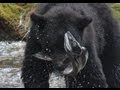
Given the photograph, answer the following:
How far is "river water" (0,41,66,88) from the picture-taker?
10.3 metres

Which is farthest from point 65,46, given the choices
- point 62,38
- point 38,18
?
point 38,18

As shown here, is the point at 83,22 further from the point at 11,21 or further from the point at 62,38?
the point at 11,21

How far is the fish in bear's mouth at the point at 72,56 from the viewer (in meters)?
8.02

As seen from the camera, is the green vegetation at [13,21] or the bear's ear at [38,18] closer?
the bear's ear at [38,18]

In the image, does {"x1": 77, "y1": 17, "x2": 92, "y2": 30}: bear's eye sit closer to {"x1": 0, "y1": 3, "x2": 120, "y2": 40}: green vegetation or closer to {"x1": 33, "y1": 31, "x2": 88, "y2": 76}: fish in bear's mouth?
{"x1": 33, "y1": 31, "x2": 88, "y2": 76}: fish in bear's mouth

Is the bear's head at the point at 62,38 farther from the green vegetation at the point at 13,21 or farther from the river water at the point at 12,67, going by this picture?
the green vegetation at the point at 13,21

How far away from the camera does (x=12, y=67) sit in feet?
38.6

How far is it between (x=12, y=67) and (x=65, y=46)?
389cm

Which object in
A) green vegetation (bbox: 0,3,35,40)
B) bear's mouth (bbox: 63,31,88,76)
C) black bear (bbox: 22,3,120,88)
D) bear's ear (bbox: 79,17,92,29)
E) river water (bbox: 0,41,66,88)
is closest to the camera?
bear's mouth (bbox: 63,31,88,76)

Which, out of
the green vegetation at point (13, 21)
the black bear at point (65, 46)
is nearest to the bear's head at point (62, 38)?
the black bear at point (65, 46)

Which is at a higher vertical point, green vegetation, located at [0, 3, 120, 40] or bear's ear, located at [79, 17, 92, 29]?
bear's ear, located at [79, 17, 92, 29]

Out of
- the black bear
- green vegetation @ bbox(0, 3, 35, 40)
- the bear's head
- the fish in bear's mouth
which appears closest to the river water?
green vegetation @ bbox(0, 3, 35, 40)

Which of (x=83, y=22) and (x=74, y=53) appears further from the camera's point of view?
(x=83, y=22)

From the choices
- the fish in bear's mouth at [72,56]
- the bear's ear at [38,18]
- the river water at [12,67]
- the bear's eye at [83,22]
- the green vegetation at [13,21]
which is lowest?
the river water at [12,67]
